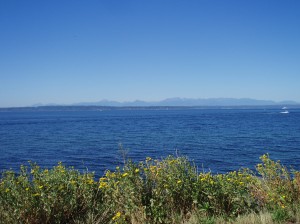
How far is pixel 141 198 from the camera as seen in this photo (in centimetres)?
687

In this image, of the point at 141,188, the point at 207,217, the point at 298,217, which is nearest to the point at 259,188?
the point at 298,217

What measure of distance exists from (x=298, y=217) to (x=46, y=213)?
519 centimetres

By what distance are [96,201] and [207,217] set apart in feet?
8.34

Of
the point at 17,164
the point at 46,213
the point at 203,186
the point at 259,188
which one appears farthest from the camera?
the point at 17,164

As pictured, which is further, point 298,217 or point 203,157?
point 203,157

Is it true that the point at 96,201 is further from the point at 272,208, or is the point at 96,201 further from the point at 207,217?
the point at 272,208

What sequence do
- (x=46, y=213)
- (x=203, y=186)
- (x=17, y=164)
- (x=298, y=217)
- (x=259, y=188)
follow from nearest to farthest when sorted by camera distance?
(x=46, y=213), (x=298, y=217), (x=203, y=186), (x=259, y=188), (x=17, y=164)

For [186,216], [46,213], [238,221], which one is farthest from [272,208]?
[46,213]

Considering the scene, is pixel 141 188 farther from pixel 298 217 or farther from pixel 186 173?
pixel 298 217

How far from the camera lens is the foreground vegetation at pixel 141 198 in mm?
6324

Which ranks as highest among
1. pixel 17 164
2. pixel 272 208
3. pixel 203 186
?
pixel 203 186

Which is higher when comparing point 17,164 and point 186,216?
point 186,216

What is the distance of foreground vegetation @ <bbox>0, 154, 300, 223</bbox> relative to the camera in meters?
6.32

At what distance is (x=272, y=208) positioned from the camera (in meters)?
7.68
